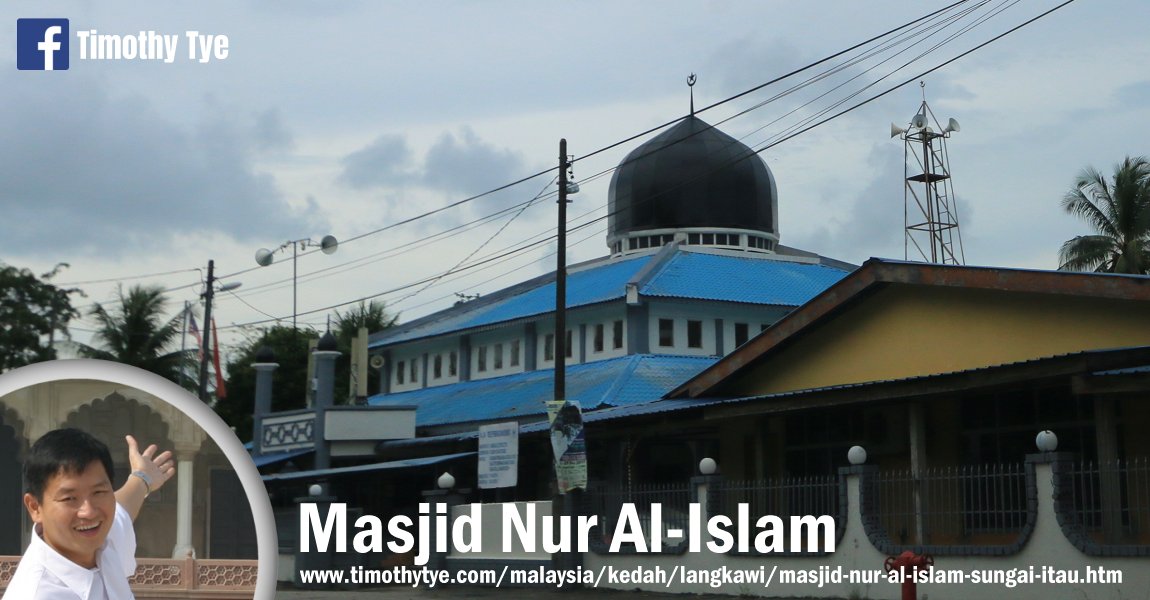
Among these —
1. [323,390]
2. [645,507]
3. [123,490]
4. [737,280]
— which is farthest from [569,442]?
[123,490]

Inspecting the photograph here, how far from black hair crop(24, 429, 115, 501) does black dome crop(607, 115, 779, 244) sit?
3852 centimetres

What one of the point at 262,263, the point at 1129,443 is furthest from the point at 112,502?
the point at 262,263

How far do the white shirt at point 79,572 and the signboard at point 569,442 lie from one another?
22.2m

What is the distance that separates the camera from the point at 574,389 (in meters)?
34.3

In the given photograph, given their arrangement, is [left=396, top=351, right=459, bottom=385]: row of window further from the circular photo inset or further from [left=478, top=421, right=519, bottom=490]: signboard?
the circular photo inset

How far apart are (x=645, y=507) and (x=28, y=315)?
1520 inches

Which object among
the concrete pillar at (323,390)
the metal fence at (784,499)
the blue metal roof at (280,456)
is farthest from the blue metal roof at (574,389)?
the metal fence at (784,499)

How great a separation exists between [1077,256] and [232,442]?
4727 centimetres

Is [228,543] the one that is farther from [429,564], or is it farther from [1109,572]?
[429,564]

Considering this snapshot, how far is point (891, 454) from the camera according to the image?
24078 mm

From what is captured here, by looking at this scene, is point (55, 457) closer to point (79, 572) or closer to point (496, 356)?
point (79, 572)

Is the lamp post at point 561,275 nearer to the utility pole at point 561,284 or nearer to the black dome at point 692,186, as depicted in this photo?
the utility pole at point 561,284

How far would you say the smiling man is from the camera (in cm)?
295

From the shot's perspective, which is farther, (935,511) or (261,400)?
(261,400)
